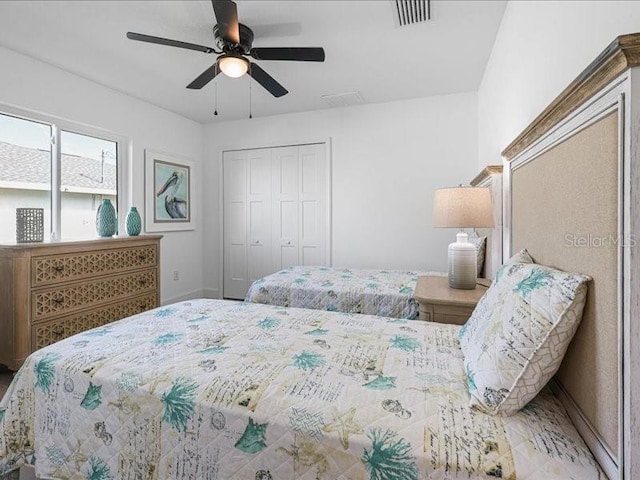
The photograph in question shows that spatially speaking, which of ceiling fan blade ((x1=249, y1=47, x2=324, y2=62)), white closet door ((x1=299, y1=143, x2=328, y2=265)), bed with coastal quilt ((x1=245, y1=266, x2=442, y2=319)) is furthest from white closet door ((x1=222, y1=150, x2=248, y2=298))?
ceiling fan blade ((x1=249, y1=47, x2=324, y2=62))

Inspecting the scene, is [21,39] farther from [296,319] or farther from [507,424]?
[507,424]

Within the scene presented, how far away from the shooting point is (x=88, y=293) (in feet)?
8.89

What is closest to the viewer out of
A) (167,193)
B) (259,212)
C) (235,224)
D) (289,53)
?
(289,53)

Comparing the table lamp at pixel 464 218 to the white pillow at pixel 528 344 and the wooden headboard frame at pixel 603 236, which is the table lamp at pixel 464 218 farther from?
the white pillow at pixel 528 344

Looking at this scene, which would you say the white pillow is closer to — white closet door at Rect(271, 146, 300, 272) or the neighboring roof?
white closet door at Rect(271, 146, 300, 272)

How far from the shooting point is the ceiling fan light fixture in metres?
2.22

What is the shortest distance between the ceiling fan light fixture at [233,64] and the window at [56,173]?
1.93 m

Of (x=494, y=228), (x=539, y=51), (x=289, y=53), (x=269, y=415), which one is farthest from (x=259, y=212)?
(x=269, y=415)

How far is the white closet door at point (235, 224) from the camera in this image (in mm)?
4578

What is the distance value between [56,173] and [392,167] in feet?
11.4

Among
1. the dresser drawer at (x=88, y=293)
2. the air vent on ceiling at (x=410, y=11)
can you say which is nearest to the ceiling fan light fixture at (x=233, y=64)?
the air vent on ceiling at (x=410, y=11)

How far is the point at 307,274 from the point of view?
119 inches

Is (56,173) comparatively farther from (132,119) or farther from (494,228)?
(494,228)

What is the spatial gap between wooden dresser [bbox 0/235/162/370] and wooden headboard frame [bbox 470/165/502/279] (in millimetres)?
3127
